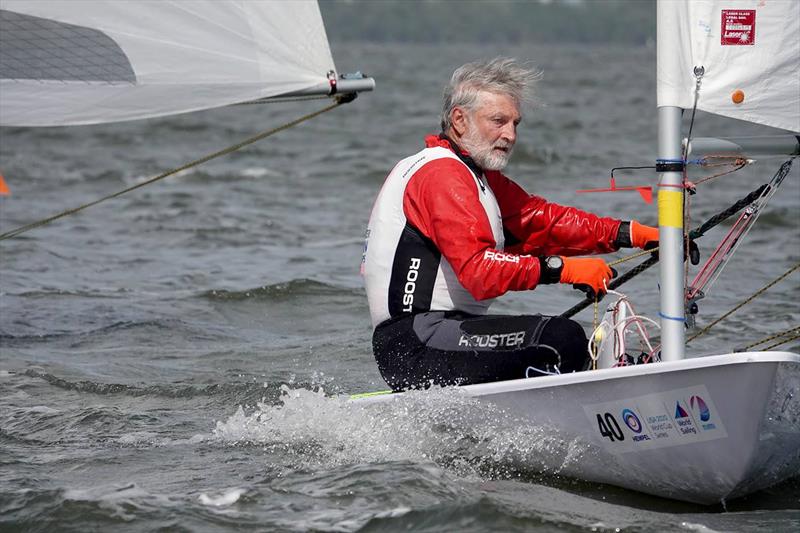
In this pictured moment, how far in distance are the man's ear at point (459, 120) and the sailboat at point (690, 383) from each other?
2.04 ft

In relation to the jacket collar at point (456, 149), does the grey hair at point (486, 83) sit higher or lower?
higher

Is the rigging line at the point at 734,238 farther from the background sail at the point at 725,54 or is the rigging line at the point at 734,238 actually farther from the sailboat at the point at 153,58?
the sailboat at the point at 153,58

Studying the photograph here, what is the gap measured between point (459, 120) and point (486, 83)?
0.46 ft

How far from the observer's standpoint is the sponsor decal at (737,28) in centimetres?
335

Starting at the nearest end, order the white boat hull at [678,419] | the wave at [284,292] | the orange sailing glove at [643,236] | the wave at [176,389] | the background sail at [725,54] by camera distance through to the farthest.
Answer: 1. the white boat hull at [678,419]
2. the background sail at [725,54]
3. the orange sailing glove at [643,236]
4. the wave at [176,389]
5. the wave at [284,292]

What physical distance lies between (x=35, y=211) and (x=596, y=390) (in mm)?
7648

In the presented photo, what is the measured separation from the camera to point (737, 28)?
11.0 ft

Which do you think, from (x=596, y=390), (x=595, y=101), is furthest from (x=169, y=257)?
(x=595, y=101)

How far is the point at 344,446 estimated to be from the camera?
12.5 ft

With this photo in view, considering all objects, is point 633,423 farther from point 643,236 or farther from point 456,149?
point 456,149

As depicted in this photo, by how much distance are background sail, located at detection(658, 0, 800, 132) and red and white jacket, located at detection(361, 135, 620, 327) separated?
61 cm

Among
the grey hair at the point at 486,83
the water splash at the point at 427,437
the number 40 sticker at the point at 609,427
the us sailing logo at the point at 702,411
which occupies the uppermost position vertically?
the grey hair at the point at 486,83

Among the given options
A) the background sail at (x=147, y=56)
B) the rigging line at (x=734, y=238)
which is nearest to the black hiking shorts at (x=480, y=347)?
the rigging line at (x=734, y=238)

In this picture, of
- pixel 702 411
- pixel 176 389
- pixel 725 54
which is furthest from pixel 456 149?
pixel 176 389
